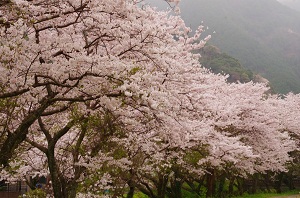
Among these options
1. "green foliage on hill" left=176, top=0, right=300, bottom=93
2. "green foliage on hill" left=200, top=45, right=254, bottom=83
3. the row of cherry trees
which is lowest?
the row of cherry trees

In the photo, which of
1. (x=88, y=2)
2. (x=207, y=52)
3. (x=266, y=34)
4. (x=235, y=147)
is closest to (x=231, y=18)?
(x=266, y=34)

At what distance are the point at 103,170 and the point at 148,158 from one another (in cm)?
207

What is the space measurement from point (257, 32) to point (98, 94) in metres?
102

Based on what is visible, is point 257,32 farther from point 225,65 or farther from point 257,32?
point 225,65

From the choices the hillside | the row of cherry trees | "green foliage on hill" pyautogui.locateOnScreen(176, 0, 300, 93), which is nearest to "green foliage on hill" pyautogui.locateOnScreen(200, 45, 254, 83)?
"green foliage on hill" pyautogui.locateOnScreen(176, 0, 300, 93)

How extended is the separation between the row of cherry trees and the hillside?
58.6 m

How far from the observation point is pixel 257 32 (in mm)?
100750

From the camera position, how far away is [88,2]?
6473 mm

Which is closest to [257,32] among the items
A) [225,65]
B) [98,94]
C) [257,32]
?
[257,32]

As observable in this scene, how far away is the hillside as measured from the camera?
78.8 metres

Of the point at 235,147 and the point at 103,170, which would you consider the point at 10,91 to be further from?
the point at 235,147

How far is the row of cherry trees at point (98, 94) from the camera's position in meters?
6.11

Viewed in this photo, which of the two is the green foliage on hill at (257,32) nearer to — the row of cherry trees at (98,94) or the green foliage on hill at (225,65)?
the green foliage on hill at (225,65)

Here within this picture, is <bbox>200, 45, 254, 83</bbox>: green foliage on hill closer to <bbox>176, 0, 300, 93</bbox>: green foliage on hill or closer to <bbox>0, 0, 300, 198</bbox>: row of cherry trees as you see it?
<bbox>176, 0, 300, 93</bbox>: green foliage on hill
